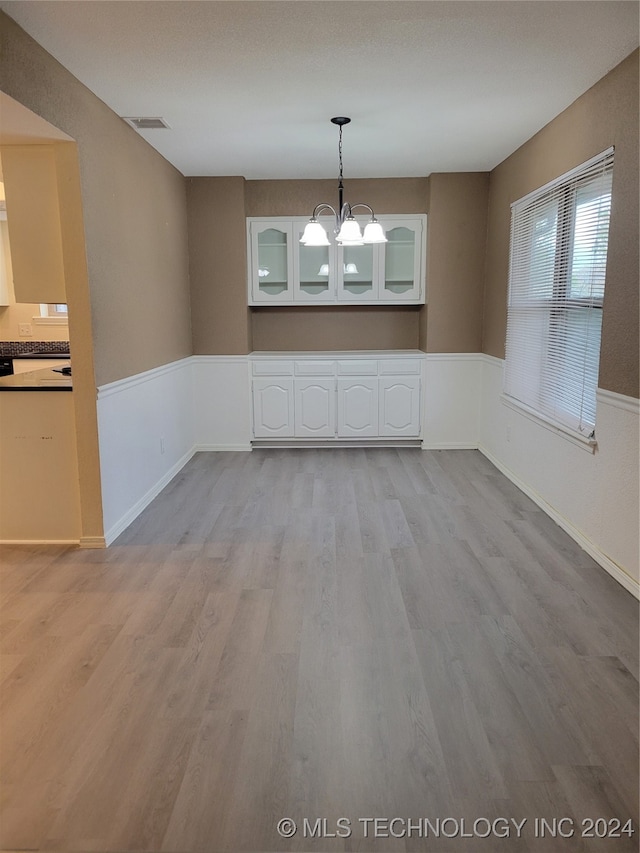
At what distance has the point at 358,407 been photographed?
5664 mm

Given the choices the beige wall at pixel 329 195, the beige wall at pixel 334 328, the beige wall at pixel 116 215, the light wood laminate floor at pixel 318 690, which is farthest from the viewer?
the beige wall at pixel 334 328

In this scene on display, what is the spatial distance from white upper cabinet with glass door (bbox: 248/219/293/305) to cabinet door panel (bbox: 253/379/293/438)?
79 centimetres

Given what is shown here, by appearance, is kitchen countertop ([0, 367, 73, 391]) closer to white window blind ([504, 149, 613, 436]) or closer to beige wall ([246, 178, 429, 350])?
beige wall ([246, 178, 429, 350])

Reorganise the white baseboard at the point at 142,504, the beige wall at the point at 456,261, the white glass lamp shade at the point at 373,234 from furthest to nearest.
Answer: the beige wall at the point at 456,261 < the white glass lamp shade at the point at 373,234 < the white baseboard at the point at 142,504

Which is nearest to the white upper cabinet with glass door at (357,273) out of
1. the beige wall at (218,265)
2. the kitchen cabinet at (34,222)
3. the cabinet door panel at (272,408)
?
the beige wall at (218,265)

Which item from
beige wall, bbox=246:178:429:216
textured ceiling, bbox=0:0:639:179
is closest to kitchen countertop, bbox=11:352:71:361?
beige wall, bbox=246:178:429:216

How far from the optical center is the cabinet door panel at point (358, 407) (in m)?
5.64

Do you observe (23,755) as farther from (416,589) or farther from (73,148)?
(73,148)

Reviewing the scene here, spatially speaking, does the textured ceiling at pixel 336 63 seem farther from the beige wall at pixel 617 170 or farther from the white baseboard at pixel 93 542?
the white baseboard at pixel 93 542

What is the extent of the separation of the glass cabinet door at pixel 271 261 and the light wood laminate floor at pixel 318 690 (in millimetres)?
2705

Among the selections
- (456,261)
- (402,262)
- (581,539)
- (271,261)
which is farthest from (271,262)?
(581,539)

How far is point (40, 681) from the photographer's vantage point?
2.21 metres

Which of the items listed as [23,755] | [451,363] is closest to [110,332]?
[23,755]

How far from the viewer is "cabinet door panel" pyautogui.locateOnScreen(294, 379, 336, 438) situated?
565 cm
